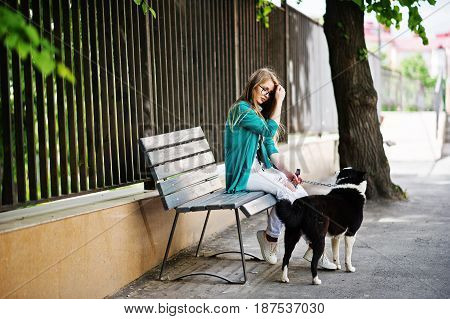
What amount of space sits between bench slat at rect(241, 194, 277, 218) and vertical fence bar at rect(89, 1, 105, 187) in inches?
44.8

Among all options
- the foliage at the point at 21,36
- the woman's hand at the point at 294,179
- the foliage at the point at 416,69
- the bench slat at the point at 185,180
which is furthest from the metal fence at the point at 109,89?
the foliage at the point at 416,69

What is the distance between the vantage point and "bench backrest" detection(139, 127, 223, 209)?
484 centimetres

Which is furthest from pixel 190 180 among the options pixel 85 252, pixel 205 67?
pixel 205 67

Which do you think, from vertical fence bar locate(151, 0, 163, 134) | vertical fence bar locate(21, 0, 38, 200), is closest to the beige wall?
vertical fence bar locate(21, 0, 38, 200)

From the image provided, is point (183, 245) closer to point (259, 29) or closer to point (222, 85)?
point (222, 85)

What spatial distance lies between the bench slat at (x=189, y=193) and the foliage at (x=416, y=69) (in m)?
24.3

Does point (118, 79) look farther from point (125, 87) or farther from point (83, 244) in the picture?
point (83, 244)

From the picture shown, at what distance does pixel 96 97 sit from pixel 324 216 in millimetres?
1965

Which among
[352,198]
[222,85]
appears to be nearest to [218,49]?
[222,85]

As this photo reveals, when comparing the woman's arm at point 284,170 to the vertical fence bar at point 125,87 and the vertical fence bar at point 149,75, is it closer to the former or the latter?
the vertical fence bar at point 149,75

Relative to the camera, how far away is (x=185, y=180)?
5.22m

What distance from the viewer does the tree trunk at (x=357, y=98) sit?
27.6 ft

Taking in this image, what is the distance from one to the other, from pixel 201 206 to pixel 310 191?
529cm
